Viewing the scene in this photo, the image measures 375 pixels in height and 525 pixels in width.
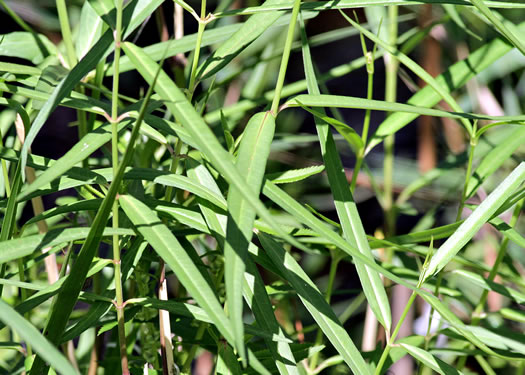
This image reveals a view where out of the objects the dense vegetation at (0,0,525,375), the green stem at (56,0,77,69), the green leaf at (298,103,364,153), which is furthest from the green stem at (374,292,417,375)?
the green stem at (56,0,77,69)

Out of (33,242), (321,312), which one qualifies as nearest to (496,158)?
(321,312)

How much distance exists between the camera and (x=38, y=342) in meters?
0.21

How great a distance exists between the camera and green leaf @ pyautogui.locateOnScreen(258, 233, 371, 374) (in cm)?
30

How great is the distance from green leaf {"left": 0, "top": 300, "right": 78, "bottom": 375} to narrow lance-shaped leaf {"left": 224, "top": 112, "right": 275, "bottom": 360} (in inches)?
2.3

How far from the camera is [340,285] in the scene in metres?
1.30

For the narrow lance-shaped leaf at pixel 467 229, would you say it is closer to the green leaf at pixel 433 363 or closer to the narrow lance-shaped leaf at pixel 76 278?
the green leaf at pixel 433 363

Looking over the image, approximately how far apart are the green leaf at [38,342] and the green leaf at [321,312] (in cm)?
12

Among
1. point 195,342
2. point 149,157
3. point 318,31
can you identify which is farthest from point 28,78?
point 318,31

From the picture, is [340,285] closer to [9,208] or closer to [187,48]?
[187,48]

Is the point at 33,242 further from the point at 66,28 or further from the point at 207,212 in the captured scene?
the point at 66,28

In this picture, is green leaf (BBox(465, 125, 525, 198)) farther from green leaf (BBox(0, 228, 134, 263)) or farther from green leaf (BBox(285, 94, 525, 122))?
green leaf (BBox(0, 228, 134, 263))

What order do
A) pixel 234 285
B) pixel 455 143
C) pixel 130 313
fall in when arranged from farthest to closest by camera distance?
pixel 455 143 → pixel 130 313 → pixel 234 285

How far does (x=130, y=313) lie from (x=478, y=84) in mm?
688

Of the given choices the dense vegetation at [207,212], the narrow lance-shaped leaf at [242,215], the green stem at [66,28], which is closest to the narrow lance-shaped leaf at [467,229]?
the dense vegetation at [207,212]
